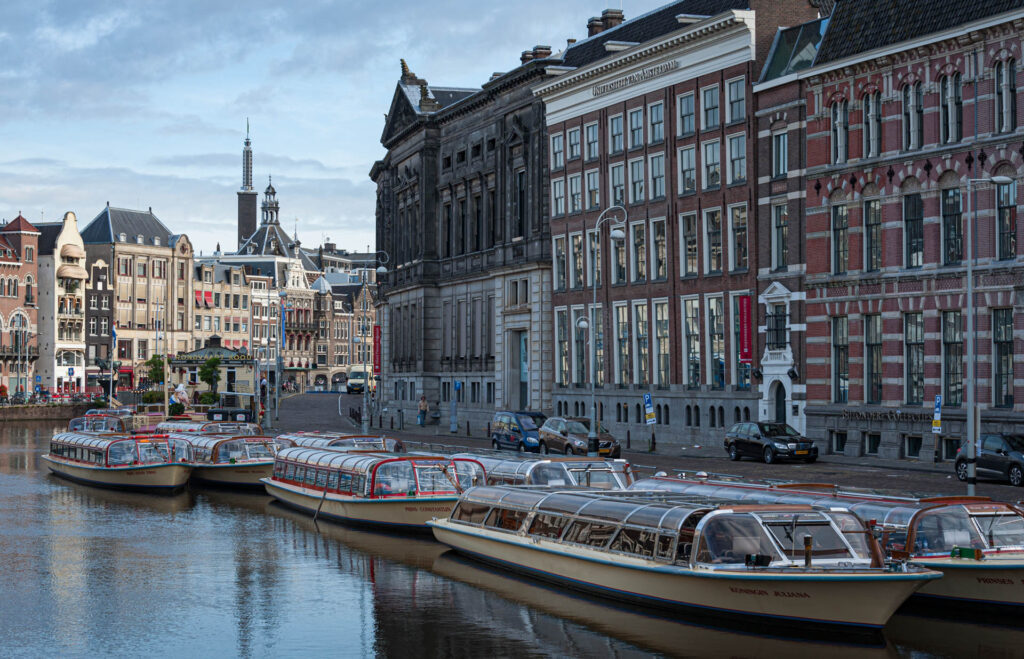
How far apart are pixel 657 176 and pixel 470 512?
41.5 metres

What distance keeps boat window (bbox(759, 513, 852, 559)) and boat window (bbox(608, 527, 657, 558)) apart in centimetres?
241

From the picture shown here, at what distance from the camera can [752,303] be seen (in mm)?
62500

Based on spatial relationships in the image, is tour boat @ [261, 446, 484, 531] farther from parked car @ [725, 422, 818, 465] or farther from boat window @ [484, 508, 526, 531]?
parked car @ [725, 422, 818, 465]

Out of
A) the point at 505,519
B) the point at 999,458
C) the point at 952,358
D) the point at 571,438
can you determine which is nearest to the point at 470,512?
the point at 505,519

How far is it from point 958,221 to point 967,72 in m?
5.69

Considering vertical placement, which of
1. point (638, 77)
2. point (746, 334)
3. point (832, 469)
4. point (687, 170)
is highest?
point (638, 77)

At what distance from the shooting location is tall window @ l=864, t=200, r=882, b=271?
5522 centimetres

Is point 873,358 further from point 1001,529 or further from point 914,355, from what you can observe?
point 1001,529

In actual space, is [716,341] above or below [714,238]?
below

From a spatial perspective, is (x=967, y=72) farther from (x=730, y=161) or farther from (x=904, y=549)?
(x=904, y=549)

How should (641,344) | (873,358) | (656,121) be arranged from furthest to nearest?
(641,344), (656,121), (873,358)

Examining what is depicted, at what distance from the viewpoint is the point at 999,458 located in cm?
4225

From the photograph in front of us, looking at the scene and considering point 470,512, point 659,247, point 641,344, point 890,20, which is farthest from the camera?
point 641,344

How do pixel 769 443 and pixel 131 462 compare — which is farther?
pixel 769 443
